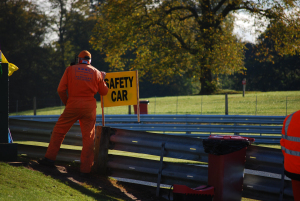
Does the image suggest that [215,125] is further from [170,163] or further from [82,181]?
[82,181]

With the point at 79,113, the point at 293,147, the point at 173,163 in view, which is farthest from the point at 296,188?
the point at 79,113

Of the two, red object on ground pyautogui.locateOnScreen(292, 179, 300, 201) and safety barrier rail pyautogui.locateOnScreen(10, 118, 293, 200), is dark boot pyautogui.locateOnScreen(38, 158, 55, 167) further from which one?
red object on ground pyautogui.locateOnScreen(292, 179, 300, 201)

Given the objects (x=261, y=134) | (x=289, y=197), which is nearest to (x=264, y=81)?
(x=261, y=134)

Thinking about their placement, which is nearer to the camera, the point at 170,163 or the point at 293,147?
the point at 293,147

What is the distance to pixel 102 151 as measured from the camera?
5.70 meters

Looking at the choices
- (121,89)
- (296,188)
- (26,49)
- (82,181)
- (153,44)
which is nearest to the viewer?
(296,188)

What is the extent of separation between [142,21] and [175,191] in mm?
17645

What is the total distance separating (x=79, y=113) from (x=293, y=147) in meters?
3.20

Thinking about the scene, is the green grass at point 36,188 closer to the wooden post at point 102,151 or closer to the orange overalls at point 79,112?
the orange overalls at point 79,112

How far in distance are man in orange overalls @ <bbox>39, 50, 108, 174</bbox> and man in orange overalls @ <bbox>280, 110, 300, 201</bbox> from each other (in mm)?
3005

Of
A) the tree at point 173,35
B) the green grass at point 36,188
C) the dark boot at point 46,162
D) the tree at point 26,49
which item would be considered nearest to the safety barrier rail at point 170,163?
the dark boot at point 46,162

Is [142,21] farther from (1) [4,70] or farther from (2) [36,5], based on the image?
(2) [36,5]

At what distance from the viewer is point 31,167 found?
5227mm

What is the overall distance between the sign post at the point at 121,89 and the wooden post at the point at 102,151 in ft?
3.05
